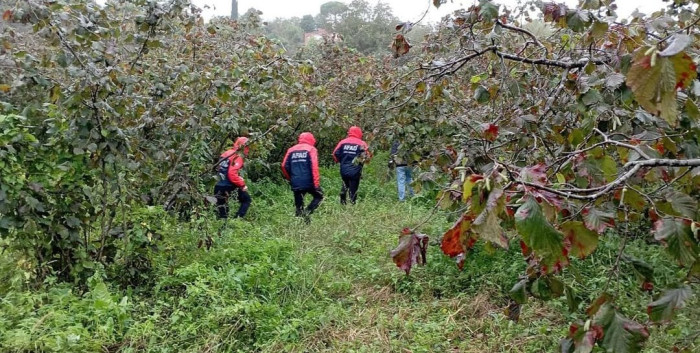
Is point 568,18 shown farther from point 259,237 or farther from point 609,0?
point 259,237

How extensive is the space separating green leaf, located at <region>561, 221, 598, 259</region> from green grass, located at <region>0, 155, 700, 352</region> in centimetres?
197

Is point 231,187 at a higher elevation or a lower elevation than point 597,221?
lower

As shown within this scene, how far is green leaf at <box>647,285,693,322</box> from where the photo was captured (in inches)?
61.6

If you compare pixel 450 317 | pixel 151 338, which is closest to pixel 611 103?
pixel 450 317

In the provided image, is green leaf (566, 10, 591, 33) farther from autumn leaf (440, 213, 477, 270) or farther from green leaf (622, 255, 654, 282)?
autumn leaf (440, 213, 477, 270)

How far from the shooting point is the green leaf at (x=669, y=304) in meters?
1.56

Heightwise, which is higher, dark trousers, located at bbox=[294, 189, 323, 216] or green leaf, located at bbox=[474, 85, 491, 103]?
green leaf, located at bbox=[474, 85, 491, 103]

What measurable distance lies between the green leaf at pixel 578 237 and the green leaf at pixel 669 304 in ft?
1.06

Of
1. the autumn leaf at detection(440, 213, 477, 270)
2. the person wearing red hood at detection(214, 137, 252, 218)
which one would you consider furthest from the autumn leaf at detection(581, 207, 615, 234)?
the person wearing red hood at detection(214, 137, 252, 218)

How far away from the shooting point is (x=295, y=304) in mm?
4234

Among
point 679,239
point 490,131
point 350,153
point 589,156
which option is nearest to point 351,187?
point 350,153

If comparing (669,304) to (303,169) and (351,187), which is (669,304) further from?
(351,187)

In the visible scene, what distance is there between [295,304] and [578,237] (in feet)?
10.1

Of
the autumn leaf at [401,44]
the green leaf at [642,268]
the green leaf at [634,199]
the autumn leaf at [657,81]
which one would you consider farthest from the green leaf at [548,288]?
the autumn leaf at [401,44]
